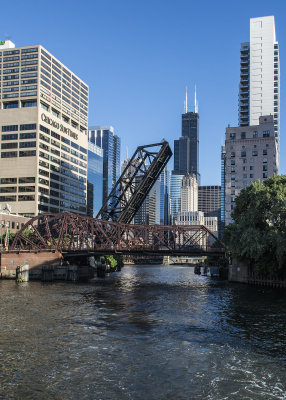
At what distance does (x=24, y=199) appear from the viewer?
444 ft

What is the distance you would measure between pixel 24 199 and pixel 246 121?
76.3 meters

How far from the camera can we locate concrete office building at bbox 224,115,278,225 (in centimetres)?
12025

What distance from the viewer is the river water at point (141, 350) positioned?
19.8 meters

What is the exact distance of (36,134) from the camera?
136375 millimetres

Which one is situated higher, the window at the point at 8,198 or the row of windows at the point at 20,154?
the row of windows at the point at 20,154

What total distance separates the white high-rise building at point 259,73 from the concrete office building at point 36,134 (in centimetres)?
6130

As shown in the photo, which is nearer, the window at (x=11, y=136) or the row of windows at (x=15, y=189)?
the row of windows at (x=15, y=189)

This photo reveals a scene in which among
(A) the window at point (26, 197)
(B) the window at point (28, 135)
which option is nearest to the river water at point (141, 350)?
(A) the window at point (26, 197)

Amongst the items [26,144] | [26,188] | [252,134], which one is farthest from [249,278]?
[26,144]

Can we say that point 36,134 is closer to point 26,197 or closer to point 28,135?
point 28,135

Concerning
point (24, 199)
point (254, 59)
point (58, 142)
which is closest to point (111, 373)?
point (24, 199)

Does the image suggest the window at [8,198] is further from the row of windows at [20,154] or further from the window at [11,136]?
the window at [11,136]

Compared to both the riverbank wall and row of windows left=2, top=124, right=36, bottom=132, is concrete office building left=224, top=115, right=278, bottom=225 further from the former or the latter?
row of windows left=2, top=124, right=36, bottom=132

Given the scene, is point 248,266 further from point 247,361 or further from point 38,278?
point 247,361
